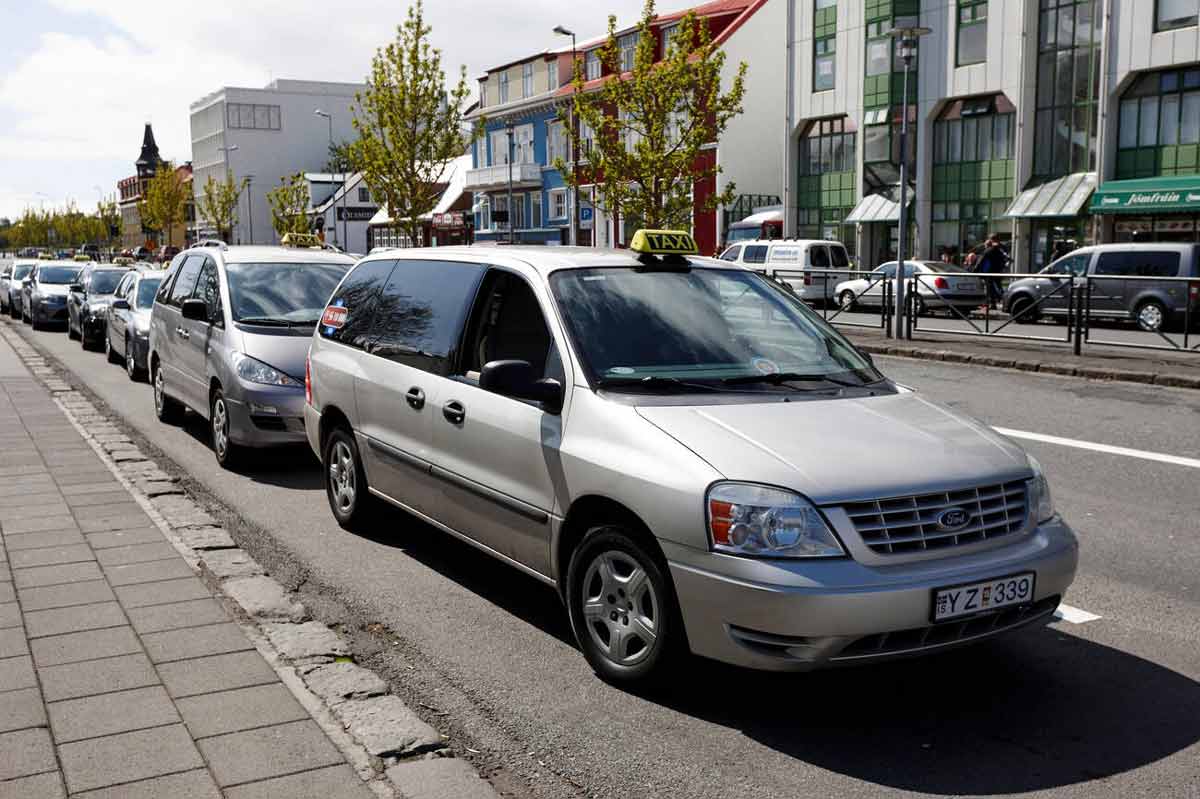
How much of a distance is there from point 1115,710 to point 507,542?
8.24 feet

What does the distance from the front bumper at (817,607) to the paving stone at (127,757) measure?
172 cm

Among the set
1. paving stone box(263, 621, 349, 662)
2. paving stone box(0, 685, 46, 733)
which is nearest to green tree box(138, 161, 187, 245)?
paving stone box(263, 621, 349, 662)

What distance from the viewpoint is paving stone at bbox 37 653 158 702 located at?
4336mm

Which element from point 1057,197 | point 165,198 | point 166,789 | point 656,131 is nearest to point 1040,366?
point 166,789

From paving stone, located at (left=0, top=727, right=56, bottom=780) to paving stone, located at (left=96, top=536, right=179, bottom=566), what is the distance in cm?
222

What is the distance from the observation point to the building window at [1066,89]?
3597cm

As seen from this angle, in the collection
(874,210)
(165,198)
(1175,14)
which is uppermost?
(1175,14)

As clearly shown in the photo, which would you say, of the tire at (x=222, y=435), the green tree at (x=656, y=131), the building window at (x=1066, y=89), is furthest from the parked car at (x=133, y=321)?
the building window at (x=1066, y=89)

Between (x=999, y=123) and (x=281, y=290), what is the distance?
34.2m

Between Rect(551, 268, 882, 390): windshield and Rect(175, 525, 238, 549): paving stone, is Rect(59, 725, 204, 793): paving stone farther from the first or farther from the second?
Rect(175, 525, 238, 549): paving stone

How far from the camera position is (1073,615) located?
539 centimetres

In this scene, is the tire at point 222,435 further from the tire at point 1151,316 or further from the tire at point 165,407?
the tire at point 1151,316

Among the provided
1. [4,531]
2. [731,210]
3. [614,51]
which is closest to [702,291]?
[4,531]

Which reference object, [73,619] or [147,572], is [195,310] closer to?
[147,572]
